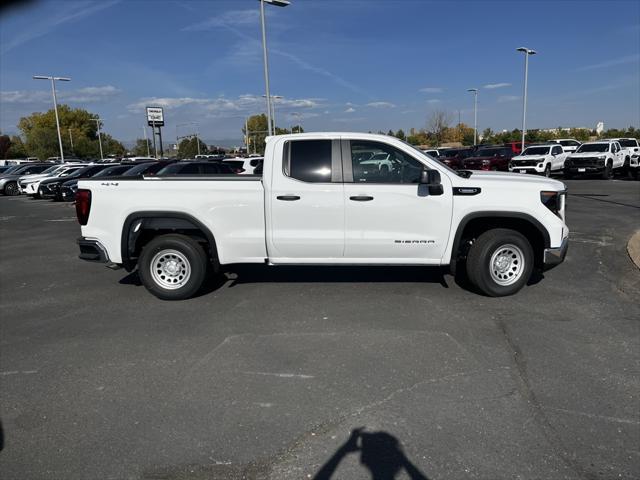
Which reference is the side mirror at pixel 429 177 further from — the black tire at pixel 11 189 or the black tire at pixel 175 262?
the black tire at pixel 11 189

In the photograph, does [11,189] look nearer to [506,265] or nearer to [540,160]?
[540,160]

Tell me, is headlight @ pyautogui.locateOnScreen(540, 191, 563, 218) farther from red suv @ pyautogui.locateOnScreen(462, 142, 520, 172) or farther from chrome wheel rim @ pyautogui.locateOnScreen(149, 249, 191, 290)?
red suv @ pyautogui.locateOnScreen(462, 142, 520, 172)

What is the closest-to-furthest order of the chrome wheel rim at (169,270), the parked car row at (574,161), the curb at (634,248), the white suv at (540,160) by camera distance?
the chrome wheel rim at (169,270), the curb at (634,248), the parked car row at (574,161), the white suv at (540,160)

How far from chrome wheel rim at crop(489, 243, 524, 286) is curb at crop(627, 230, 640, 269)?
9.04 ft

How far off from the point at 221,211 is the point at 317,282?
69.8 inches

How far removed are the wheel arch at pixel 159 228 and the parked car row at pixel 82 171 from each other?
8087mm

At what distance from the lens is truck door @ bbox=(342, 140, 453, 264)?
18.8 feet

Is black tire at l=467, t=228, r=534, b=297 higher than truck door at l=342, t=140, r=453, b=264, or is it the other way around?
truck door at l=342, t=140, r=453, b=264

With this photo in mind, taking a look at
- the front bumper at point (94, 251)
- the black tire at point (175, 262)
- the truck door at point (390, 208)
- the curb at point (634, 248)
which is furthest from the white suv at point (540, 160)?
the front bumper at point (94, 251)

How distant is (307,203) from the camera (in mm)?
5777

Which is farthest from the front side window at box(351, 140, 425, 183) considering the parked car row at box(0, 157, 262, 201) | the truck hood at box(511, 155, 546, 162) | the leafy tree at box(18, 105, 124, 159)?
the leafy tree at box(18, 105, 124, 159)

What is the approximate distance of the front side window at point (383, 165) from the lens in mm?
5809

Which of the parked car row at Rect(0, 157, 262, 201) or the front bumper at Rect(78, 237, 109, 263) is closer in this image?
the front bumper at Rect(78, 237, 109, 263)

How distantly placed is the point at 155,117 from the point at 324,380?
302 feet
